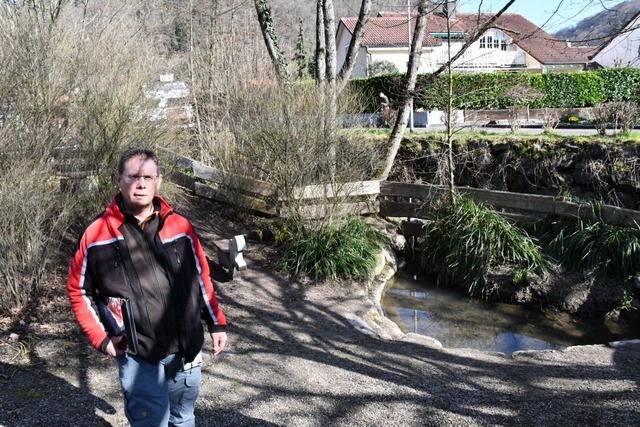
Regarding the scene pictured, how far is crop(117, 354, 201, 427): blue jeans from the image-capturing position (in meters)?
2.88

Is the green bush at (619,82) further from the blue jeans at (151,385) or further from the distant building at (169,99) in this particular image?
the blue jeans at (151,385)

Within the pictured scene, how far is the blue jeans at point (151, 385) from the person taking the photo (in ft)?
9.46

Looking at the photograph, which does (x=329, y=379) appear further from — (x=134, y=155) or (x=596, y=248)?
(x=596, y=248)

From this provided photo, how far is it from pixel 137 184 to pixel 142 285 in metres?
0.47

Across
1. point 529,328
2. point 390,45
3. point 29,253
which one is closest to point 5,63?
point 29,253

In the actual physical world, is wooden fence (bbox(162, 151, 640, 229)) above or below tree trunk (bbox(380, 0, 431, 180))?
below

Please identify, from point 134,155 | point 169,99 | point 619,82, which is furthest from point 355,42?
point 619,82

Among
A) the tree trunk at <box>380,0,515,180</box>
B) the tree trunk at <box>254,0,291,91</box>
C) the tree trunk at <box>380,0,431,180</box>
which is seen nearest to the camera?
the tree trunk at <box>380,0,515,180</box>

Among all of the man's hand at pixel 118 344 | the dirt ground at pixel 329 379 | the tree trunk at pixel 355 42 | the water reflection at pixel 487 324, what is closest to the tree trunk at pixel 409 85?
the tree trunk at pixel 355 42

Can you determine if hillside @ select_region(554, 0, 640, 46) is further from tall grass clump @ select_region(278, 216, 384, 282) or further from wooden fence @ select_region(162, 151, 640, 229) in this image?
tall grass clump @ select_region(278, 216, 384, 282)

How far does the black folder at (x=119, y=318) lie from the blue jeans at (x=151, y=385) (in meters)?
0.11

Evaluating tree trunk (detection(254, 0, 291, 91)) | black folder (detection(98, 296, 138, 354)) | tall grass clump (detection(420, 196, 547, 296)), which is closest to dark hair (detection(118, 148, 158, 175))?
black folder (detection(98, 296, 138, 354))

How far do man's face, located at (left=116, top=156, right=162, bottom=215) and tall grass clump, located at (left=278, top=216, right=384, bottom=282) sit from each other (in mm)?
5535

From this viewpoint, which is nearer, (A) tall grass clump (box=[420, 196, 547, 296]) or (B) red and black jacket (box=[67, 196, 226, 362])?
(B) red and black jacket (box=[67, 196, 226, 362])
